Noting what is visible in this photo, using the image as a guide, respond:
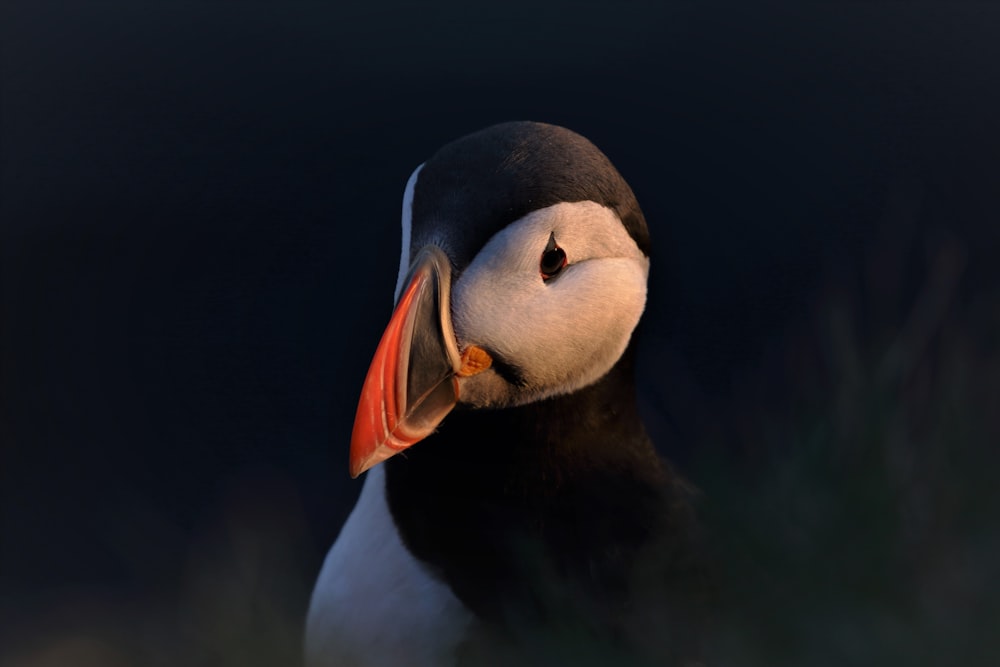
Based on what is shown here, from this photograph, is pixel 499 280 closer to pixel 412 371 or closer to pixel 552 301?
pixel 552 301

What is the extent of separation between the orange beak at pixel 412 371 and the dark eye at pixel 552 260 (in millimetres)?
159

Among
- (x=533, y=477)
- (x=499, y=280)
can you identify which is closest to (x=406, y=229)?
(x=499, y=280)

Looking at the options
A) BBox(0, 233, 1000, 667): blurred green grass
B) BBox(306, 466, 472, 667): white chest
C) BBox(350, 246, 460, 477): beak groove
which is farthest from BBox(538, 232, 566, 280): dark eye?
BBox(0, 233, 1000, 667): blurred green grass

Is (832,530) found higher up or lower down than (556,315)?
higher up

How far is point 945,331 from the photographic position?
627 mm

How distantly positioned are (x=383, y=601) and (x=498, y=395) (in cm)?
47

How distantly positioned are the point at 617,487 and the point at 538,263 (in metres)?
0.45

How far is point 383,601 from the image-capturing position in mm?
2010

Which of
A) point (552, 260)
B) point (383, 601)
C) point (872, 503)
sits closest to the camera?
point (872, 503)

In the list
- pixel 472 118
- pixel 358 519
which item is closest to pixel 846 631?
pixel 358 519

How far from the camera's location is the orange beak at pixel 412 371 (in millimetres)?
1628

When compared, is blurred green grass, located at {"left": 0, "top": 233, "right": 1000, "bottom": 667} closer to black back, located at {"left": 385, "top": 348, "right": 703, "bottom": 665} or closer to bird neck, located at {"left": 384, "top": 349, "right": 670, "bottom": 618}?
black back, located at {"left": 385, "top": 348, "right": 703, "bottom": 665}

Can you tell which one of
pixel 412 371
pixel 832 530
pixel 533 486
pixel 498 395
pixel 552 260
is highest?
pixel 832 530

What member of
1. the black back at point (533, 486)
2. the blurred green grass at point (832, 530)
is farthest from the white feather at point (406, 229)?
the blurred green grass at point (832, 530)
